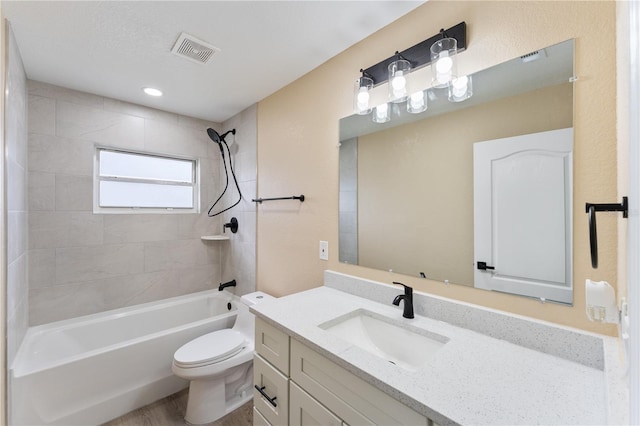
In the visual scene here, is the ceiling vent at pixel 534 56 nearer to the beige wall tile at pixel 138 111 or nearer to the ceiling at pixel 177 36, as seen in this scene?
the ceiling at pixel 177 36

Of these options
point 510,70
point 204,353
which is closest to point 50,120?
point 204,353

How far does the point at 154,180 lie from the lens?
105 inches

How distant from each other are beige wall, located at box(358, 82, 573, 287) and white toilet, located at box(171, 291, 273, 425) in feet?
3.92

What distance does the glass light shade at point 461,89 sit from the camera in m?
1.15

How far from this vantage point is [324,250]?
5.87 feet

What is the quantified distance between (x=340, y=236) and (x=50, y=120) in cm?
246

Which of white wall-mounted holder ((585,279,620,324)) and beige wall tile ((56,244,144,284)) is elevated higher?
white wall-mounted holder ((585,279,620,324))

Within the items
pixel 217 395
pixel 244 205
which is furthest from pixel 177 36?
pixel 217 395

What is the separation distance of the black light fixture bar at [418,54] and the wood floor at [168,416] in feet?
7.71

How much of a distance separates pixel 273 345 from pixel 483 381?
82cm

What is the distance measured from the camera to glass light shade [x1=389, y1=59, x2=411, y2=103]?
132cm

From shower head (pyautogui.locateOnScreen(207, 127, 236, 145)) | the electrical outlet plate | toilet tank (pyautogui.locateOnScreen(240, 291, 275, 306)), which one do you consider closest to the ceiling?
shower head (pyautogui.locateOnScreen(207, 127, 236, 145))

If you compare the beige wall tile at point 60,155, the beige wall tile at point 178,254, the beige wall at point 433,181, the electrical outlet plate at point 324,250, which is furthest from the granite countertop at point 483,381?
the beige wall tile at point 60,155

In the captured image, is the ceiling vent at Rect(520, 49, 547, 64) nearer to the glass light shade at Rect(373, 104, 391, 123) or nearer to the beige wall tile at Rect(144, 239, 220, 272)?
the glass light shade at Rect(373, 104, 391, 123)
